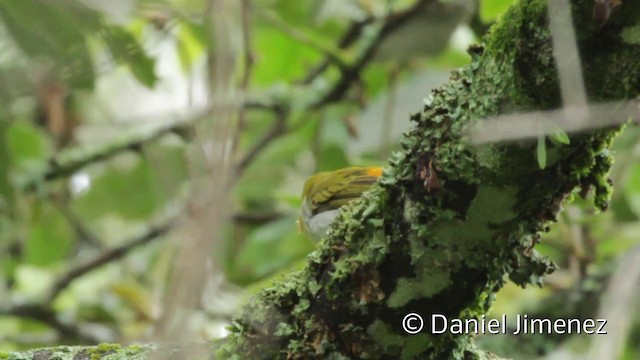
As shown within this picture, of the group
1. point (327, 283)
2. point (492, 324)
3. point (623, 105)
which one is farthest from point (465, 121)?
point (492, 324)

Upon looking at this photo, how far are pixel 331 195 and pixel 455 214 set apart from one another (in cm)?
93

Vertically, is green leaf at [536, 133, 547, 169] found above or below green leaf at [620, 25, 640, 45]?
below

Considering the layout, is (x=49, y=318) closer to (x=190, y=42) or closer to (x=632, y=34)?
(x=190, y=42)

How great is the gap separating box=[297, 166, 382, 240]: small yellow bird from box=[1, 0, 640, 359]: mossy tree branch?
2.33ft

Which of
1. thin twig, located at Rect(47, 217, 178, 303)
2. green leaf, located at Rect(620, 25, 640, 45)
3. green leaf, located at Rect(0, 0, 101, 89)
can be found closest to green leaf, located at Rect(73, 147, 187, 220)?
thin twig, located at Rect(47, 217, 178, 303)

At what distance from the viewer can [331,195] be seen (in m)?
2.15

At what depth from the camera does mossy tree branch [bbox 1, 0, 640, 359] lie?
115cm

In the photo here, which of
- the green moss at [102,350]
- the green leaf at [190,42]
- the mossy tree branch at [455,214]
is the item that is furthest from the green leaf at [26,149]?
the mossy tree branch at [455,214]

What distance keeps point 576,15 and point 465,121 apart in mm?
202

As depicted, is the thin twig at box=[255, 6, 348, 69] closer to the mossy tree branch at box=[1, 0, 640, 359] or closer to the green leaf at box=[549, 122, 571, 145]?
the mossy tree branch at box=[1, 0, 640, 359]

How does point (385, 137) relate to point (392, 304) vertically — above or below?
above

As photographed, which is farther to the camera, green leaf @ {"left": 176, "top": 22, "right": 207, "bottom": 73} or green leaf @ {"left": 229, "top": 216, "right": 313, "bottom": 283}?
green leaf @ {"left": 176, "top": 22, "right": 207, "bottom": 73}

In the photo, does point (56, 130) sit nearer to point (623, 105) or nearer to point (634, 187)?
point (634, 187)

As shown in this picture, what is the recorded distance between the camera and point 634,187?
10.3ft
